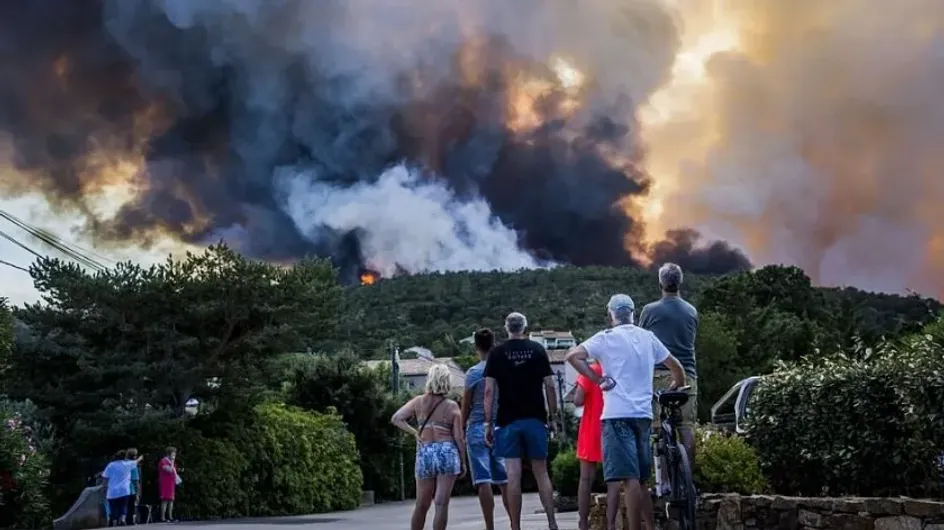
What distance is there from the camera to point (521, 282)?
73.4 metres

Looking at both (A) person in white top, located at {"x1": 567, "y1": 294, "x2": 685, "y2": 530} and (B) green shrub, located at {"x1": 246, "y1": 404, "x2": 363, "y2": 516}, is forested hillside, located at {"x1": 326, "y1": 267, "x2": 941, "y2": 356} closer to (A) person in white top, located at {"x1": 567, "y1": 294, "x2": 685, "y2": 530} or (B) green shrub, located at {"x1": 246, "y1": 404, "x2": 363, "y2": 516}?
(B) green shrub, located at {"x1": 246, "y1": 404, "x2": 363, "y2": 516}

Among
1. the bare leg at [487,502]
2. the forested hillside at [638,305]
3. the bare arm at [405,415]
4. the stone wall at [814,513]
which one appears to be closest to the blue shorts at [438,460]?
the bare arm at [405,415]

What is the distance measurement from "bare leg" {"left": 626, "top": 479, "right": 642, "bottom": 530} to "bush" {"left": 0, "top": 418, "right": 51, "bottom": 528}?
1428 centimetres

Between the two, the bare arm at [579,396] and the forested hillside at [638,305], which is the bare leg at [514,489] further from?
the forested hillside at [638,305]

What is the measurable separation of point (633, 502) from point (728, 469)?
248 cm

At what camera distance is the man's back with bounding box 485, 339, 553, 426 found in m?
8.44

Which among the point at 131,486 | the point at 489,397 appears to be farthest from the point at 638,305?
the point at 489,397

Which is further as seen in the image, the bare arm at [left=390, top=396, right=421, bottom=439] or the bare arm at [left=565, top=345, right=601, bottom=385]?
the bare arm at [left=390, top=396, right=421, bottom=439]

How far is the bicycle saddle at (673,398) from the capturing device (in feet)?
22.7

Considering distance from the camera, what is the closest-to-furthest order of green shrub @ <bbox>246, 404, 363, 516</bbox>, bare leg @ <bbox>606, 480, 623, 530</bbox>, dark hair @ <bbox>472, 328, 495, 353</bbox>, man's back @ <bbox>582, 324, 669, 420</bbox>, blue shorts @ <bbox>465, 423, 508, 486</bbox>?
1. man's back @ <bbox>582, 324, 669, 420</bbox>
2. bare leg @ <bbox>606, 480, 623, 530</bbox>
3. dark hair @ <bbox>472, 328, 495, 353</bbox>
4. blue shorts @ <bbox>465, 423, 508, 486</bbox>
5. green shrub @ <bbox>246, 404, 363, 516</bbox>

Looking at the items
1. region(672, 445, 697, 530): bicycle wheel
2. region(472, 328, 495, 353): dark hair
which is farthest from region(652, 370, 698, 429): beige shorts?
region(472, 328, 495, 353): dark hair

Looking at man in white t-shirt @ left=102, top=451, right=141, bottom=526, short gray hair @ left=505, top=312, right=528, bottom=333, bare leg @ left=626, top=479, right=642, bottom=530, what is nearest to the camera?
bare leg @ left=626, top=479, right=642, bottom=530

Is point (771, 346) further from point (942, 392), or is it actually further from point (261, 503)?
→ point (942, 392)

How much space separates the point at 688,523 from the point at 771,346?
4504 cm
